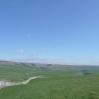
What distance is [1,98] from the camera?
133ft

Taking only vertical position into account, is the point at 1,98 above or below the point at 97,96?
below

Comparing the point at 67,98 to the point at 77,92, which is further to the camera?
the point at 77,92

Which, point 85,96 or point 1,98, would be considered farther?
point 1,98

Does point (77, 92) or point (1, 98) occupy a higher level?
point (77, 92)

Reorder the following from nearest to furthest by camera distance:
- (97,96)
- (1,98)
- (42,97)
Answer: (97,96), (42,97), (1,98)

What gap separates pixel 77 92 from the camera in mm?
36781

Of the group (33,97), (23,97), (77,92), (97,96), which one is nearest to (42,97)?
(33,97)

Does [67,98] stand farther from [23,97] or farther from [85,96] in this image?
[23,97]

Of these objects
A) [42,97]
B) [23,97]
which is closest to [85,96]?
→ [42,97]

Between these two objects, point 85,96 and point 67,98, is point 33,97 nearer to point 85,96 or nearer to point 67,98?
point 67,98

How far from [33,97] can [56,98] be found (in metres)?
4.98

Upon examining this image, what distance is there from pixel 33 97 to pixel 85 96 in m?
10.1

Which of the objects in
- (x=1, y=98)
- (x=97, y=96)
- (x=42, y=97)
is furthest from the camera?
(x=1, y=98)

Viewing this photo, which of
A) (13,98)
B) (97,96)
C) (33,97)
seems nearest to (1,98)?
(13,98)
